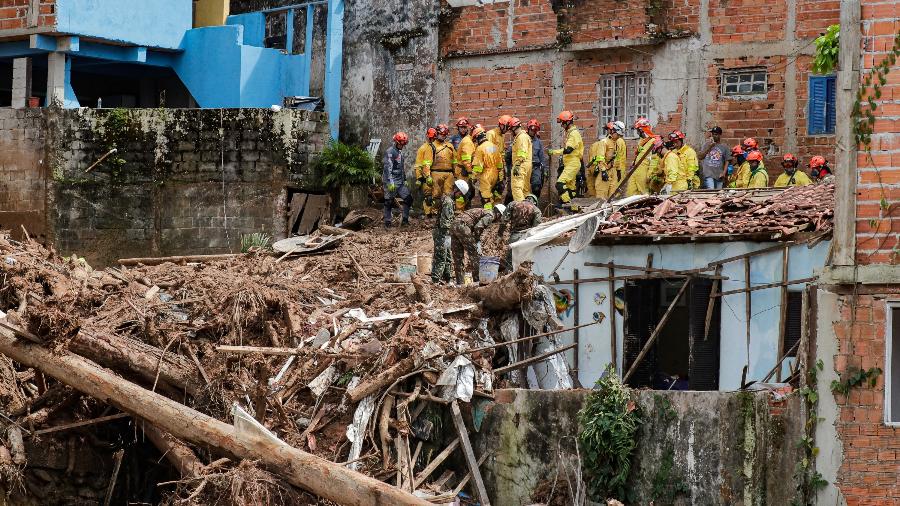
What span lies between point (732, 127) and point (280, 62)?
9561 millimetres

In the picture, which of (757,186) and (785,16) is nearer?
(757,186)

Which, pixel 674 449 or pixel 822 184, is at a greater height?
pixel 822 184

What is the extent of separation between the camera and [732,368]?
16562mm

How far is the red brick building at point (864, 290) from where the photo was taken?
12.4 metres

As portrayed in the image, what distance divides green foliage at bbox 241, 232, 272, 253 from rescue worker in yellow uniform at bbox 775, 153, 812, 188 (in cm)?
859

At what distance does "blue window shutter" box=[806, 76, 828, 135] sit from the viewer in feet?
70.1

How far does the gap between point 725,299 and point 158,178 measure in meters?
11.4

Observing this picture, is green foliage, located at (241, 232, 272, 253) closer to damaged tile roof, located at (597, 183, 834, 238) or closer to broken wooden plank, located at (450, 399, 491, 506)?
damaged tile roof, located at (597, 183, 834, 238)

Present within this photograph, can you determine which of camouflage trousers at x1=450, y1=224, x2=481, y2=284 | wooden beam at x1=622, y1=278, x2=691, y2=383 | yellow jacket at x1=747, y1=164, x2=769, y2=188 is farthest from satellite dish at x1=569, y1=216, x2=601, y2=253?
yellow jacket at x1=747, y1=164, x2=769, y2=188

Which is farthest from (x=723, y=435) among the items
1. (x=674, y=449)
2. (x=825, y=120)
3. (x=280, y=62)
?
(x=280, y=62)

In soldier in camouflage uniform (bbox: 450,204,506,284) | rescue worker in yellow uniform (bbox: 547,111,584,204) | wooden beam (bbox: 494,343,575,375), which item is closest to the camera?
wooden beam (bbox: 494,343,575,375)

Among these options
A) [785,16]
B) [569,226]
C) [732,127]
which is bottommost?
[569,226]

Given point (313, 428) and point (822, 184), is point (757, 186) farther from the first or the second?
point (313, 428)

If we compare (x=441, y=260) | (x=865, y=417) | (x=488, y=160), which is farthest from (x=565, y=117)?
(x=865, y=417)
